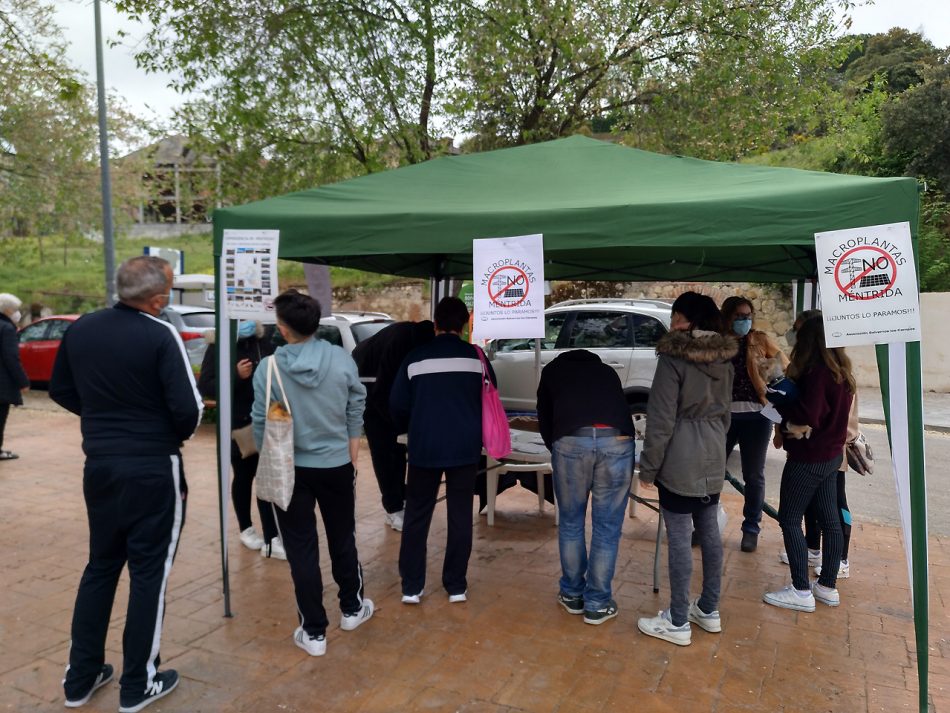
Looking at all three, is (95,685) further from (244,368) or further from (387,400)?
(387,400)

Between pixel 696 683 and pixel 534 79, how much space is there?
→ 8371 mm

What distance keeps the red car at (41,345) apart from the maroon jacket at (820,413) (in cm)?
1228

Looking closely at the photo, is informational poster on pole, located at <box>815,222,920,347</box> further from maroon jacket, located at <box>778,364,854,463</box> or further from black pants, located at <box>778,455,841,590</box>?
black pants, located at <box>778,455,841,590</box>

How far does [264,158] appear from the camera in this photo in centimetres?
1003

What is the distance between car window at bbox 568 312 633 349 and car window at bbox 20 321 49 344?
9756 mm

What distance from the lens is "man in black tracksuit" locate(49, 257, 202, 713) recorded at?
109 inches

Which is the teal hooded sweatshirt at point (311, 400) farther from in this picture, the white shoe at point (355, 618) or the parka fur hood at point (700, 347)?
the parka fur hood at point (700, 347)

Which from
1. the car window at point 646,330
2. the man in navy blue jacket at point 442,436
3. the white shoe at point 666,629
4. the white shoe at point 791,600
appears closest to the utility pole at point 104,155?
the car window at point 646,330

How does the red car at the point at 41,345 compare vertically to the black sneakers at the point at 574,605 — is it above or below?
above

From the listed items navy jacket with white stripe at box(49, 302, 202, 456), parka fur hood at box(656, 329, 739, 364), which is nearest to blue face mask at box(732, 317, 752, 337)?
parka fur hood at box(656, 329, 739, 364)

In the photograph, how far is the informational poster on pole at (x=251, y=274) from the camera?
3.44m

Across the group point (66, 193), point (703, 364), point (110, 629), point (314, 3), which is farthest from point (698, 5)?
point (66, 193)

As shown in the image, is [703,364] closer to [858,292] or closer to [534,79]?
[858,292]

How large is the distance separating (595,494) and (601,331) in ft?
17.0
